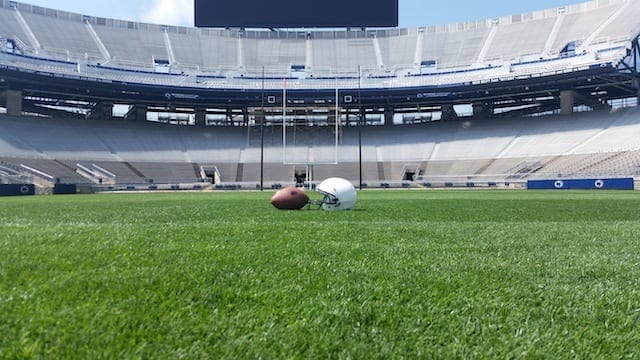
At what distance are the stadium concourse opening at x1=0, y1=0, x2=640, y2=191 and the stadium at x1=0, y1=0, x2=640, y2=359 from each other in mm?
228

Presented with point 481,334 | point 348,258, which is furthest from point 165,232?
point 481,334

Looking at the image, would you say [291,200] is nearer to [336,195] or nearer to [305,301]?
[336,195]

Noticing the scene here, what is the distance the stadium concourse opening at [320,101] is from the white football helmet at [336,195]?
25995 millimetres

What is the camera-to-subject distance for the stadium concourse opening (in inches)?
1411

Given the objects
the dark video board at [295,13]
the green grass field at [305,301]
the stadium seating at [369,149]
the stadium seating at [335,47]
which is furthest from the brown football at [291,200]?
the dark video board at [295,13]

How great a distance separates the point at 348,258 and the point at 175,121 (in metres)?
48.3

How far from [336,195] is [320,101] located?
37589mm

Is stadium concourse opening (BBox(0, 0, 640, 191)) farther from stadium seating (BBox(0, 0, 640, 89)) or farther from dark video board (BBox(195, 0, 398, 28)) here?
dark video board (BBox(195, 0, 398, 28))

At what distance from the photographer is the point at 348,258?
3213mm

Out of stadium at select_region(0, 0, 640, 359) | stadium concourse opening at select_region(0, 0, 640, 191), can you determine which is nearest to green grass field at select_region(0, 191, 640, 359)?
stadium at select_region(0, 0, 640, 359)

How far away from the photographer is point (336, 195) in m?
8.98

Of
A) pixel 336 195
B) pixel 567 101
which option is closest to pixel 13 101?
pixel 336 195

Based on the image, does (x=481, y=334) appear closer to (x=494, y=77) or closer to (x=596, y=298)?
(x=596, y=298)

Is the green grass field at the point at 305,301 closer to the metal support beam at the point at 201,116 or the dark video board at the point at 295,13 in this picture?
the metal support beam at the point at 201,116
